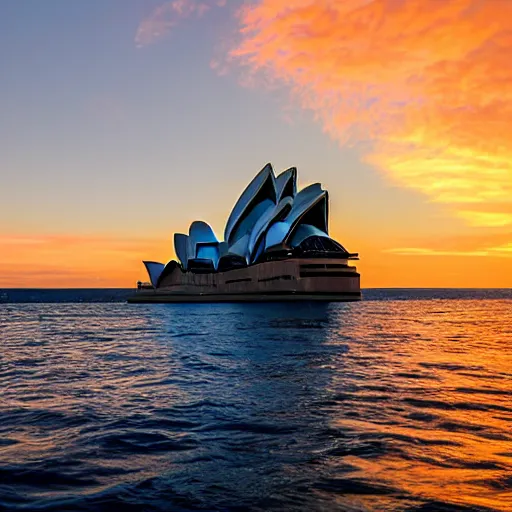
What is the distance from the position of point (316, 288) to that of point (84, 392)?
203 feet

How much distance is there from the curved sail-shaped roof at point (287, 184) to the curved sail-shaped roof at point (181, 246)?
79.9 ft

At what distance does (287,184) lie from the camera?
77.1 meters

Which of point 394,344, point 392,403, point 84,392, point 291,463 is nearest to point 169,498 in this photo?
point 291,463

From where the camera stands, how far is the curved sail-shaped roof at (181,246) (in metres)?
95.9

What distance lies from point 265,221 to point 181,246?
24.7 meters

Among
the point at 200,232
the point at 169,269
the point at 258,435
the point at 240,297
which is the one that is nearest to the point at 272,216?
the point at 240,297

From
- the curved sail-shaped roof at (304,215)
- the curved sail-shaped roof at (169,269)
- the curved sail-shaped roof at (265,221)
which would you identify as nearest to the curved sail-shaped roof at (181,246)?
the curved sail-shaped roof at (169,269)

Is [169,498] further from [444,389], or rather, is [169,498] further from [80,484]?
[444,389]

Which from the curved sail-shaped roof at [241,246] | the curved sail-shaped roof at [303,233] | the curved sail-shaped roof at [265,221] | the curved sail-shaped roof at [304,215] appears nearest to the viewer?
the curved sail-shaped roof at [304,215]

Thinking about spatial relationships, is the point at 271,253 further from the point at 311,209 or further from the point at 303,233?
the point at 311,209

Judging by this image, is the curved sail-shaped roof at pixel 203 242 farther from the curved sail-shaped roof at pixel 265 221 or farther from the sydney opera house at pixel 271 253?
the curved sail-shaped roof at pixel 265 221

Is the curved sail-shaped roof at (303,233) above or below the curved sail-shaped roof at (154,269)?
above

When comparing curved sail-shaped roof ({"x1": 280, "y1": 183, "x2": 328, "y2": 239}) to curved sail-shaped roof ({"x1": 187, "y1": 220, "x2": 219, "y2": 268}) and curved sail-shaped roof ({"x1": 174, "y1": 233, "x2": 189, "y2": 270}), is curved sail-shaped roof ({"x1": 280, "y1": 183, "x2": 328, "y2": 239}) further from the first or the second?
curved sail-shaped roof ({"x1": 174, "y1": 233, "x2": 189, "y2": 270})

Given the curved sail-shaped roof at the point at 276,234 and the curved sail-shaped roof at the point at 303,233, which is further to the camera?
the curved sail-shaped roof at the point at 276,234
